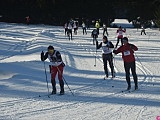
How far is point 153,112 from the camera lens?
31.9 ft

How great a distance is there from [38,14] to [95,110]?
178 feet

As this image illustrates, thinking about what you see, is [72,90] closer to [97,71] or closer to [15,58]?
[97,71]

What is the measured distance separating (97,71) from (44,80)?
3.07 meters

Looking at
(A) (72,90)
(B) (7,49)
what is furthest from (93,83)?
(B) (7,49)

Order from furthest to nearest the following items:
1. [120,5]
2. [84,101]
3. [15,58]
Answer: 1. [120,5]
2. [15,58]
3. [84,101]

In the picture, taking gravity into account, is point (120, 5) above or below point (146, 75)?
above

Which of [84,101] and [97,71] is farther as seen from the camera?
[97,71]

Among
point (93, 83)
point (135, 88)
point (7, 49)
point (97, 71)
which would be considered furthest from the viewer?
point (7, 49)

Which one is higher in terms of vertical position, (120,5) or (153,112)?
(120,5)

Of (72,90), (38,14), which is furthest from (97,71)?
(38,14)

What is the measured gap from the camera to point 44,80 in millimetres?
14711

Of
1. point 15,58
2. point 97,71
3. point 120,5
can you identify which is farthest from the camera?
point 120,5

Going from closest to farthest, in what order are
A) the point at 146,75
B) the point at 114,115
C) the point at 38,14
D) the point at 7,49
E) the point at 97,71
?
the point at 114,115 < the point at 146,75 < the point at 97,71 < the point at 7,49 < the point at 38,14

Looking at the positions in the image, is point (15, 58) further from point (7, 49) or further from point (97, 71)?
point (97, 71)
